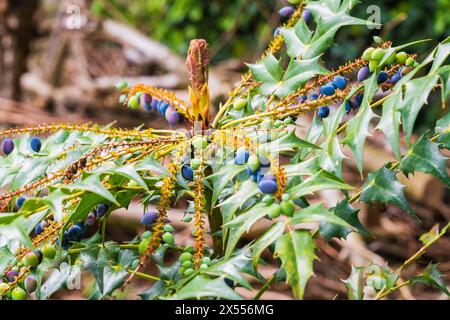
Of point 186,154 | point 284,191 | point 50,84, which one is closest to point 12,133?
point 186,154

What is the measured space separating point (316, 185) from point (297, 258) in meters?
0.09

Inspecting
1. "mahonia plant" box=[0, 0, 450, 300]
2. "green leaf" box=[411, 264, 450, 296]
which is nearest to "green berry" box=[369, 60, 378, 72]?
"mahonia plant" box=[0, 0, 450, 300]

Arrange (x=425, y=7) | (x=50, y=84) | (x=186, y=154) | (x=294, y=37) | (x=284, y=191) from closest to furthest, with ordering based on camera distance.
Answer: (x=284, y=191)
(x=186, y=154)
(x=294, y=37)
(x=425, y=7)
(x=50, y=84)

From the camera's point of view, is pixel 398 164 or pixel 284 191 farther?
pixel 398 164

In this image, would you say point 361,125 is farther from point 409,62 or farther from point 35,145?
point 35,145

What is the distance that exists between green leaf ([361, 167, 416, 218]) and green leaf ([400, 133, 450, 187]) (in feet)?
0.07

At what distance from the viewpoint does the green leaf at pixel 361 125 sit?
730 mm

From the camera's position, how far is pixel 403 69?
87 cm

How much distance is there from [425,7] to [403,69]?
2.96 metres

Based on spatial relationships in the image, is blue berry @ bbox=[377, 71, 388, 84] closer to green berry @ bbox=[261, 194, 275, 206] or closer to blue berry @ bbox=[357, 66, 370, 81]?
blue berry @ bbox=[357, 66, 370, 81]

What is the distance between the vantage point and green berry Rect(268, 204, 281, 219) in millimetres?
658

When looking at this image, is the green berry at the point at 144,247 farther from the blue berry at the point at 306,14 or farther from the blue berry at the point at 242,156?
the blue berry at the point at 306,14

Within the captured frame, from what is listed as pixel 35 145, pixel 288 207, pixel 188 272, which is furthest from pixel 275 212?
pixel 35 145
